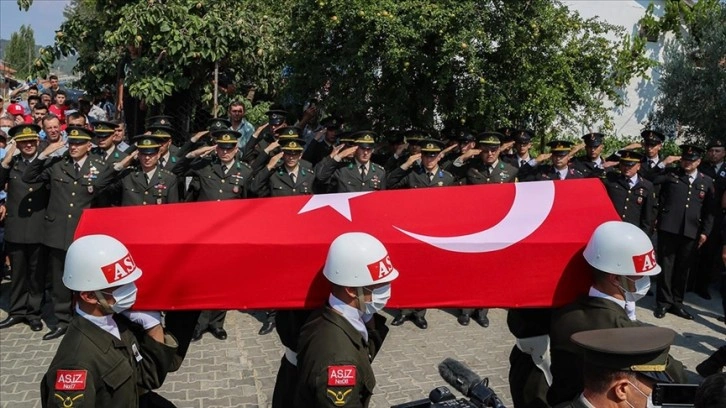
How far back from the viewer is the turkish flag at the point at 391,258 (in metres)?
2.89

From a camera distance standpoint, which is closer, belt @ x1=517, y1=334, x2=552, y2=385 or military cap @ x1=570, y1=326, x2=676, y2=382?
military cap @ x1=570, y1=326, x2=676, y2=382

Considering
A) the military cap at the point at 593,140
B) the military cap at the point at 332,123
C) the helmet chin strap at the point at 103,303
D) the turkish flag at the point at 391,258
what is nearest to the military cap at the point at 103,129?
the military cap at the point at 332,123

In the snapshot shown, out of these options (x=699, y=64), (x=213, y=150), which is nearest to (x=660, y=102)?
(x=699, y=64)

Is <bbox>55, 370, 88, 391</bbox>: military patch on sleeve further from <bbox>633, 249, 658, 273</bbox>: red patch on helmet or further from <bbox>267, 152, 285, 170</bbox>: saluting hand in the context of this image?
<bbox>267, 152, 285, 170</bbox>: saluting hand

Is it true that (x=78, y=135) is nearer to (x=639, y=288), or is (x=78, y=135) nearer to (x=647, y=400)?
(x=639, y=288)

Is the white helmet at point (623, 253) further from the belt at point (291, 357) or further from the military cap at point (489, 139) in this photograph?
the military cap at point (489, 139)

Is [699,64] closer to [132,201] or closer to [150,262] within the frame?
[132,201]

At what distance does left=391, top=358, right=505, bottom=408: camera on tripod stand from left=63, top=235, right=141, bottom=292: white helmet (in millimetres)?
1334

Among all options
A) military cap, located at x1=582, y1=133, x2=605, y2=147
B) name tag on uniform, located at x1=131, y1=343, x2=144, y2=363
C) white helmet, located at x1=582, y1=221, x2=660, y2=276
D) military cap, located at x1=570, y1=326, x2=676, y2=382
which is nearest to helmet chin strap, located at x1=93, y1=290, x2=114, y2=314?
name tag on uniform, located at x1=131, y1=343, x2=144, y2=363

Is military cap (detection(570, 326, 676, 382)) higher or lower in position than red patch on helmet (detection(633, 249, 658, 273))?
lower

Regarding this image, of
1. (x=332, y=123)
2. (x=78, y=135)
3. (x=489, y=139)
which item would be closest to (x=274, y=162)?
(x=332, y=123)

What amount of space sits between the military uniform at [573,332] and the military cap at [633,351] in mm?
477

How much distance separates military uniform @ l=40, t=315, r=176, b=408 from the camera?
2.29 m

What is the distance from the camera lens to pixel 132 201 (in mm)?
5691
